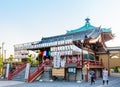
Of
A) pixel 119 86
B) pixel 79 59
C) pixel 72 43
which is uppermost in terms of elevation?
pixel 72 43

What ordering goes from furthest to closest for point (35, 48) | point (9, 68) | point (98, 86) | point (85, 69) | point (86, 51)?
point (35, 48), point (9, 68), point (86, 51), point (85, 69), point (98, 86)

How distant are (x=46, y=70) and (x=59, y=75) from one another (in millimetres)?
1769

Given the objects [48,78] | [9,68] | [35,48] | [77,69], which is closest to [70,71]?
[77,69]

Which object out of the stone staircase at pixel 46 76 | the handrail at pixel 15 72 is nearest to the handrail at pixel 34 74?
the stone staircase at pixel 46 76

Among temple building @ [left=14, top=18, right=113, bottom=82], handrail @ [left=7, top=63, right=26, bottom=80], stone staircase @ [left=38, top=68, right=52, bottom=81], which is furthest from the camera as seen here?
handrail @ [left=7, top=63, right=26, bottom=80]

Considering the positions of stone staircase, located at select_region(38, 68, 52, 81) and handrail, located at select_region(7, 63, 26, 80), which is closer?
stone staircase, located at select_region(38, 68, 52, 81)

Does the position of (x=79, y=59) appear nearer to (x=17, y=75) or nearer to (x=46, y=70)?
(x=46, y=70)

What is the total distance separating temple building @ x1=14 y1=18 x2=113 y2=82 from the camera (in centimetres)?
1911

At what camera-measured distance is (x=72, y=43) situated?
2206cm

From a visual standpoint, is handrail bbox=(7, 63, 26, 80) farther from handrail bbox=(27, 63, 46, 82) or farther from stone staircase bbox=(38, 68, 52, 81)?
stone staircase bbox=(38, 68, 52, 81)

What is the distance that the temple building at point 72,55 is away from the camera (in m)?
19.1

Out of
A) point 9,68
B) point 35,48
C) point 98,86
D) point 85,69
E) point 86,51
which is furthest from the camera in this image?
point 35,48

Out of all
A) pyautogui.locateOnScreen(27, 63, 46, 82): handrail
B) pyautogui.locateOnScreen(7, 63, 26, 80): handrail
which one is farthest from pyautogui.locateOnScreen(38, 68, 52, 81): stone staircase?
pyautogui.locateOnScreen(7, 63, 26, 80): handrail

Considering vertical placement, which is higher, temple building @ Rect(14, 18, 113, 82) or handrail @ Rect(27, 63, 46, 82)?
temple building @ Rect(14, 18, 113, 82)
